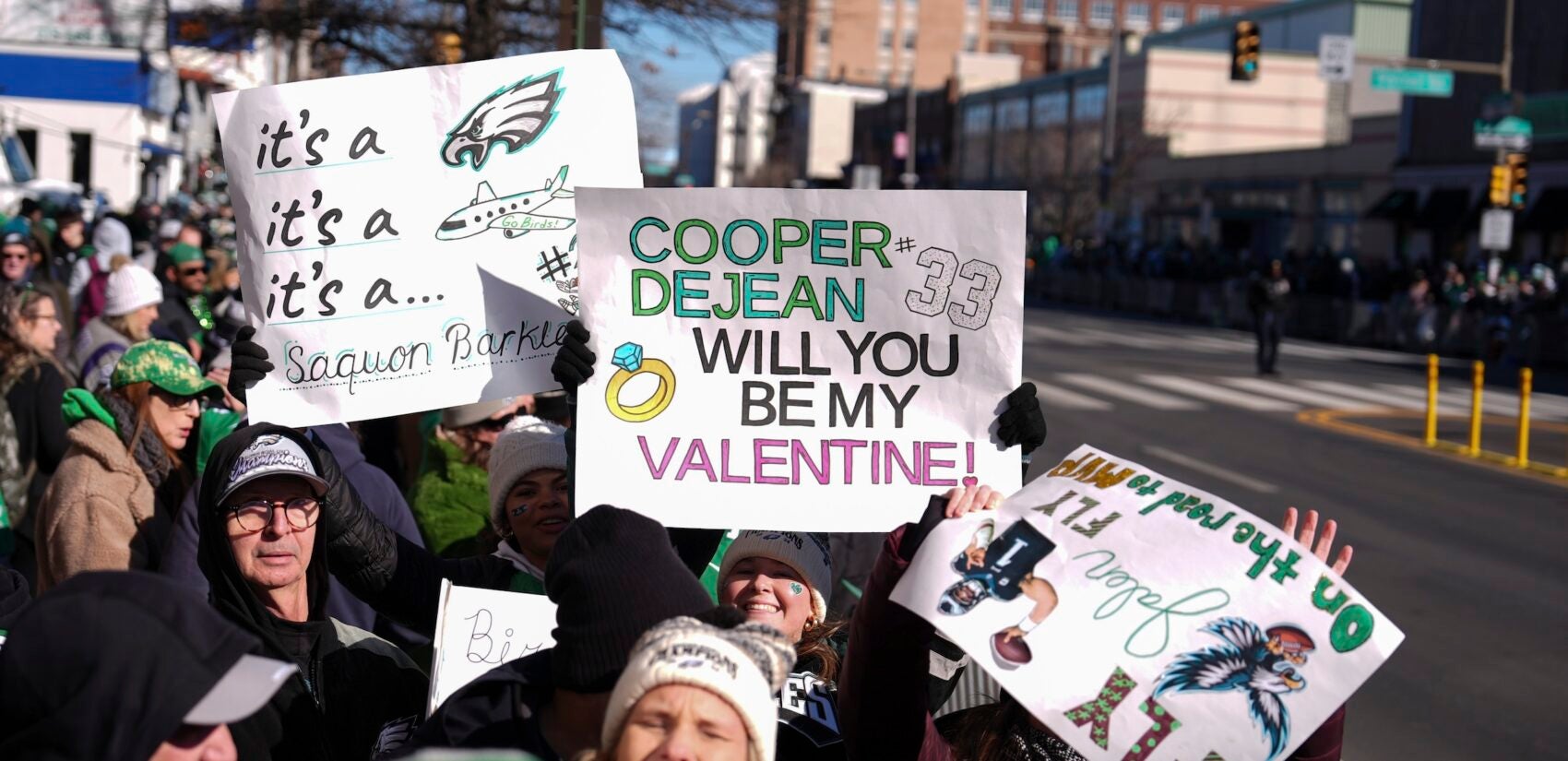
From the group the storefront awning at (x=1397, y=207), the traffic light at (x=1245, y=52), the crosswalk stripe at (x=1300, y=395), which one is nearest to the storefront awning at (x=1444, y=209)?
the storefront awning at (x=1397, y=207)

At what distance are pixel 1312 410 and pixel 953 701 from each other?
16788 mm

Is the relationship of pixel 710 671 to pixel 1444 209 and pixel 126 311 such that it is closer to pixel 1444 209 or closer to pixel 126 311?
pixel 126 311

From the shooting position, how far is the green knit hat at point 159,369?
16.8 feet

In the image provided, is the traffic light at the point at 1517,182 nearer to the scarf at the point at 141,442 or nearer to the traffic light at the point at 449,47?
the traffic light at the point at 449,47

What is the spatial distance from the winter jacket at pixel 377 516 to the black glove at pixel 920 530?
165 centimetres

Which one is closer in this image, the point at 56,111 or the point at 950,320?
the point at 950,320

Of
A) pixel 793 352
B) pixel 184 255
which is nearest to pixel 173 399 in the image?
pixel 793 352

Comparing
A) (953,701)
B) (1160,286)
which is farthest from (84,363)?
(1160,286)

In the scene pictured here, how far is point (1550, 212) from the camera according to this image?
40656 millimetres

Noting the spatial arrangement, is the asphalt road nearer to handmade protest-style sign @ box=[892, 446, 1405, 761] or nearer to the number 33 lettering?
the number 33 lettering

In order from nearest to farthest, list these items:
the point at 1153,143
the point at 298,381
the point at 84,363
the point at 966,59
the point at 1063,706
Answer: the point at 1063,706 → the point at 298,381 → the point at 84,363 → the point at 1153,143 → the point at 966,59

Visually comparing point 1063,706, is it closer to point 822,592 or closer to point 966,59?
point 822,592

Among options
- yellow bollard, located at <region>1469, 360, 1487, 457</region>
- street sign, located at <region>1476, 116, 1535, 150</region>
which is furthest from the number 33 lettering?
street sign, located at <region>1476, 116, 1535, 150</region>

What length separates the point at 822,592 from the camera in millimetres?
3936
